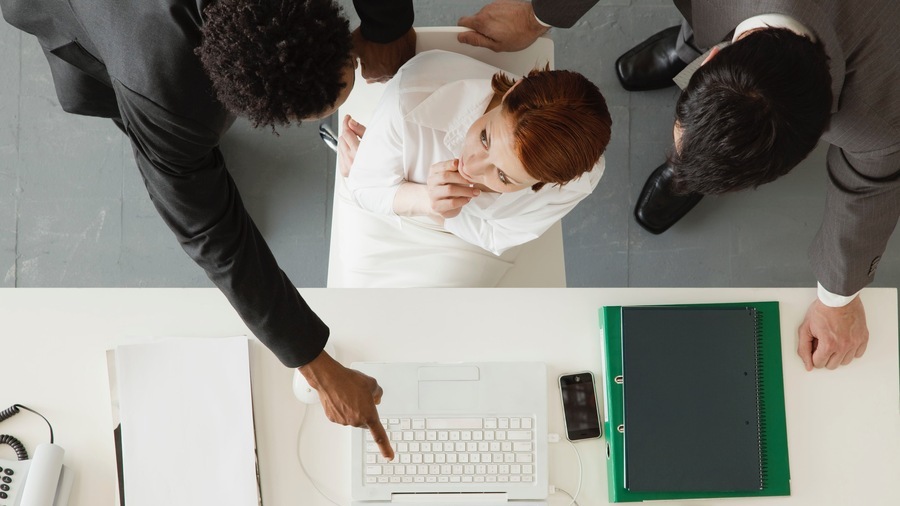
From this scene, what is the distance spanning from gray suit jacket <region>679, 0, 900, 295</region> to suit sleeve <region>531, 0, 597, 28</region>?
→ 0.74 feet

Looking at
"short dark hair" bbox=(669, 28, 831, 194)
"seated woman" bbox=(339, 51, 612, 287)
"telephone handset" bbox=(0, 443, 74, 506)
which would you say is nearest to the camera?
"short dark hair" bbox=(669, 28, 831, 194)

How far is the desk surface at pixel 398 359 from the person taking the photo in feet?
4.13

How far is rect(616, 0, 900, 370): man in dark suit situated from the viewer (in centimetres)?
88

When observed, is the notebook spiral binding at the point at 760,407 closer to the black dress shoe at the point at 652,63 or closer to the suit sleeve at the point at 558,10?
the suit sleeve at the point at 558,10

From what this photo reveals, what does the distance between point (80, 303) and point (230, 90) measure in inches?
25.4

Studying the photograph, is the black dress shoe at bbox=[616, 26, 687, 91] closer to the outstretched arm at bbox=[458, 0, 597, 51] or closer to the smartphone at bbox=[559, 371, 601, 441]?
the outstretched arm at bbox=[458, 0, 597, 51]

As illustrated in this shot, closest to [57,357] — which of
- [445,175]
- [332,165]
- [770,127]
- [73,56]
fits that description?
[73,56]

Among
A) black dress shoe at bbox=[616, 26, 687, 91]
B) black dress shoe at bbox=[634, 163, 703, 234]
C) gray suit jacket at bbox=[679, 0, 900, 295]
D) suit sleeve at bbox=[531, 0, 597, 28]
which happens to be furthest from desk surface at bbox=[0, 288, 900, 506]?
black dress shoe at bbox=[616, 26, 687, 91]

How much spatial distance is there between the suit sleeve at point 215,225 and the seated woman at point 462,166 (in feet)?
1.04

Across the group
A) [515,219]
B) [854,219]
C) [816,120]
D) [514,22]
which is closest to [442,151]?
[515,219]

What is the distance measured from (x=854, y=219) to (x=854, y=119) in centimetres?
23

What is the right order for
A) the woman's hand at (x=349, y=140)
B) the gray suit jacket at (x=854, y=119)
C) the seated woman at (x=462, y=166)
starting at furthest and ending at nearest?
Answer: the woman's hand at (x=349, y=140), the seated woman at (x=462, y=166), the gray suit jacket at (x=854, y=119)

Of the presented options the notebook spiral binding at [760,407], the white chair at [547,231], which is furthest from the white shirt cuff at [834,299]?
the white chair at [547,231]

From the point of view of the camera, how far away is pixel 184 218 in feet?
3.59
